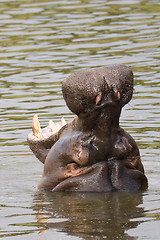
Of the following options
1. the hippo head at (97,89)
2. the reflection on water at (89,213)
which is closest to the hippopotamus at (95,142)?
the hippo head at (97,89)

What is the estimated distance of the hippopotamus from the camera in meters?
7.71

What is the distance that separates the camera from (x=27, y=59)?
54.0ft

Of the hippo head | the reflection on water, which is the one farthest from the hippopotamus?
the reflection on water

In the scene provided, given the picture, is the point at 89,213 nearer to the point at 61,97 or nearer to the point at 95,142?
the point at 95,142

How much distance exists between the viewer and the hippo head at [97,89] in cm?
767

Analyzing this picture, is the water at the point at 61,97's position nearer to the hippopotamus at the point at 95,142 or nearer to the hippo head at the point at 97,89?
the hippopotamus at the point at 95,142

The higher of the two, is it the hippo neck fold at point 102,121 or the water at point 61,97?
the hippo neck fold at point 102,121

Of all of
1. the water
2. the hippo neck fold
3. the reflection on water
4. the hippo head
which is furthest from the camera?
the hippo neck fold

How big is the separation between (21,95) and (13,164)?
12.9 feet

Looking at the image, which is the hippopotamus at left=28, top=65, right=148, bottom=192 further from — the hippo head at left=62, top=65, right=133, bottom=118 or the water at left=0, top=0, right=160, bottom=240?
the water at left=0, top=0, right=160, bottom=240

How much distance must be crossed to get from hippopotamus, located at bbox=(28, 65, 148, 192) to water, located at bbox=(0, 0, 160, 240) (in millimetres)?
149

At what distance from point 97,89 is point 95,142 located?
1.97ft

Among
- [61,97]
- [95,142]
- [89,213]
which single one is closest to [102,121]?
[95,142]

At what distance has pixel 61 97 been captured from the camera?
43.7 ft
